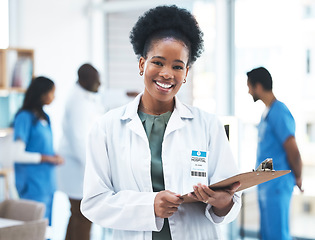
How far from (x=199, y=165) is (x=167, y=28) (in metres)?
0.45

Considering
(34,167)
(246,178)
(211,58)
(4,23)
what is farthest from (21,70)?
(246,178)

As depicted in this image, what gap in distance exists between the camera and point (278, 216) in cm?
322

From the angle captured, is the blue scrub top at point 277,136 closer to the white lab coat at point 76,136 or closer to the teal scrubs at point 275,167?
the teal scrubs at point 275,167

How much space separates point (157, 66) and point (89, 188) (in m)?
0.44

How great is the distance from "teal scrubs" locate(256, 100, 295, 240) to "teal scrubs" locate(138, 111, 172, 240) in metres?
1.40

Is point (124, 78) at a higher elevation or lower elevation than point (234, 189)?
higher

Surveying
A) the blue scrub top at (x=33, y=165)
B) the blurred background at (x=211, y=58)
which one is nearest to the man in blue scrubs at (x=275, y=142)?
the blurred background at (x=211, y=58)

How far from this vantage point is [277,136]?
279 cm

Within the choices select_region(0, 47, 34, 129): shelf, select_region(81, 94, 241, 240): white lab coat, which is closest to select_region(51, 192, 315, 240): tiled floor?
select_region(0, 47, 34, 129): shelf

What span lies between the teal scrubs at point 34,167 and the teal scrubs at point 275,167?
1629mm

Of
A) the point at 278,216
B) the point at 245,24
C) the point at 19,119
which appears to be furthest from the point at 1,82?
the point at 278,216

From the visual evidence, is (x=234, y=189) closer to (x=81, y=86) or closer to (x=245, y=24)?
(x=81, y=86)

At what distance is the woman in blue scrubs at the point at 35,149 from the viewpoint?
342 centimetres

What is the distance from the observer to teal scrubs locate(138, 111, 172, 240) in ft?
4.63
